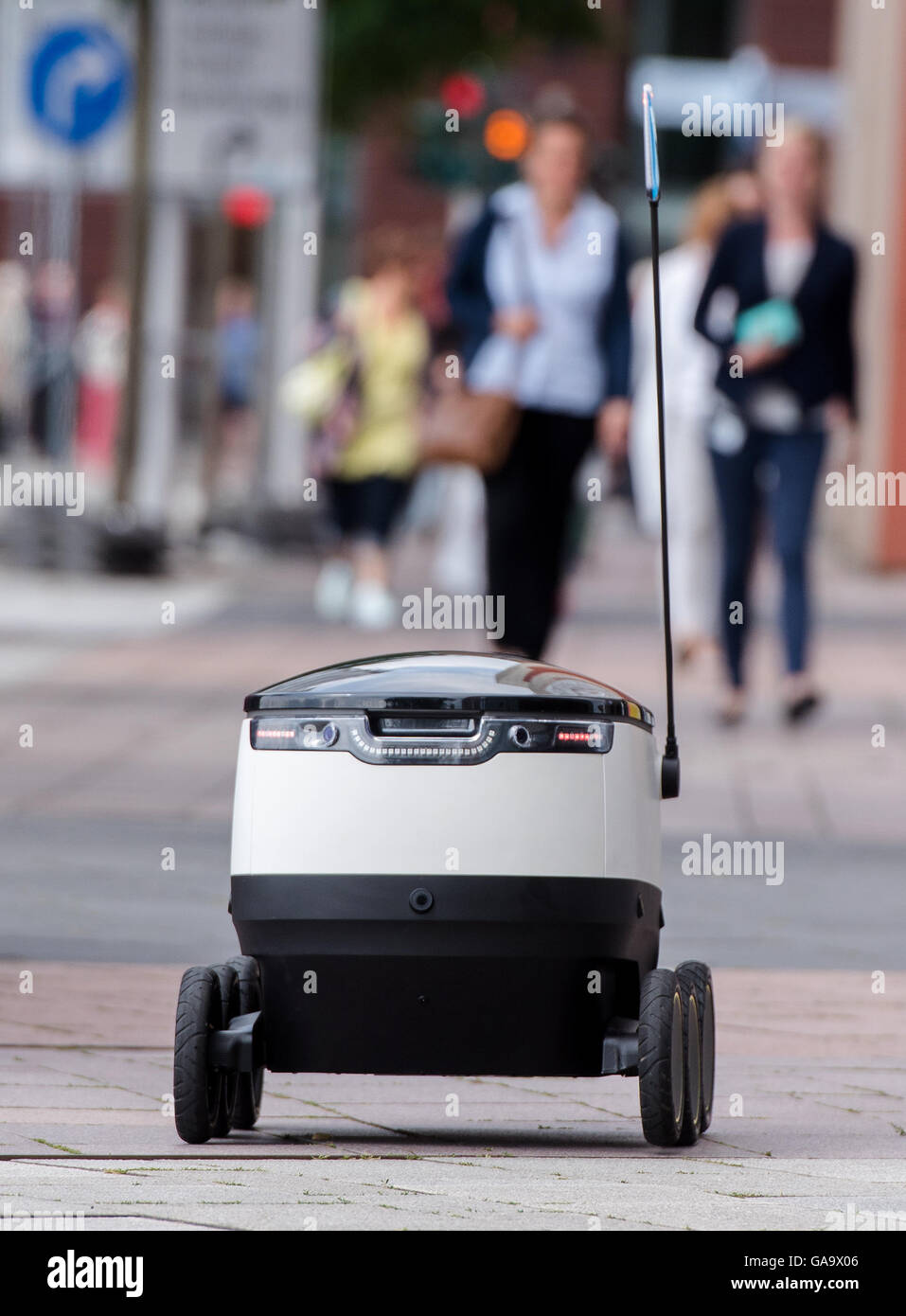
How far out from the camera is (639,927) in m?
4.24

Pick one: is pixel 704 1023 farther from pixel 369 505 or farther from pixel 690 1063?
pixel 369 505

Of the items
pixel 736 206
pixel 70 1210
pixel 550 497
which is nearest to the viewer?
pixel 70 1210

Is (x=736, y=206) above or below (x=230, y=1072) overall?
above

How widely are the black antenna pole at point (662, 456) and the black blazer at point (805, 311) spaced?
18.1ft

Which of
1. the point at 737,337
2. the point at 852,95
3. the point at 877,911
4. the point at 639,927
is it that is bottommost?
the point at 877,911

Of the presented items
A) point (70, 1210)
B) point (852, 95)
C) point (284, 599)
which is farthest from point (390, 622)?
point (852, 95)

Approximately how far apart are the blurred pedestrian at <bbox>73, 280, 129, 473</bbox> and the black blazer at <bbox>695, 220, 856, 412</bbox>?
18.7 metres

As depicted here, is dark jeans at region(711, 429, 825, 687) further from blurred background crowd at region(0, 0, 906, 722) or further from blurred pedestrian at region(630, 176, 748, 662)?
blurred pedestrian at region(630, 176, 748, 662)

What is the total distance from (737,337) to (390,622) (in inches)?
179

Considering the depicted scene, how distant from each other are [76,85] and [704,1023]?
12.0 metres

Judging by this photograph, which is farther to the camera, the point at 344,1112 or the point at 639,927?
the point at 344,1112

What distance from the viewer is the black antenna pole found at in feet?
14.5

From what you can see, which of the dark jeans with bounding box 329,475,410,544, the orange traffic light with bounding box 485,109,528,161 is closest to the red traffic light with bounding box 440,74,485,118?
the orange traffic light with bounding box 485,109,528,161

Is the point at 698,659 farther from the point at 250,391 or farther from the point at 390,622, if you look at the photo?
the point at 250,391
